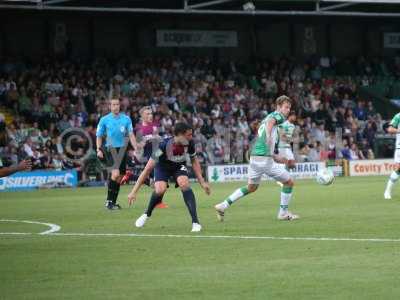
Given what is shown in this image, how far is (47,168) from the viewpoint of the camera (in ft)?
114

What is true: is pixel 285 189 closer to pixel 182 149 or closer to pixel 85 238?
pixel 182 149

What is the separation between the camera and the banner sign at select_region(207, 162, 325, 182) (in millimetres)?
37844

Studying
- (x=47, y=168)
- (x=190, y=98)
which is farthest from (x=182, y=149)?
(x=190, y=98)

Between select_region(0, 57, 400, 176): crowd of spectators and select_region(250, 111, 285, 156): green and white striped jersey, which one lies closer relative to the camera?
select_region(250, 111, 285, 156): green and white striped jersey

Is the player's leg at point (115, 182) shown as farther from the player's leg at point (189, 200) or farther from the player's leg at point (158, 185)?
the player's leg at point (189, 200)

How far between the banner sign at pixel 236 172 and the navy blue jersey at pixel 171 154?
21.5 m

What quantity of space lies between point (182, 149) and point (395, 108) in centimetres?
3348

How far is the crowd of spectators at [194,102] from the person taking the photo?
36.5 m

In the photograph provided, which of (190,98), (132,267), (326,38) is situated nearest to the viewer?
(132,267)

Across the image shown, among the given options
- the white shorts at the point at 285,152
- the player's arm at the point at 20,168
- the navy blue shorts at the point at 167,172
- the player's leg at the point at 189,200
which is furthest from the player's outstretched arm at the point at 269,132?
the white shorts at the point at 285,152

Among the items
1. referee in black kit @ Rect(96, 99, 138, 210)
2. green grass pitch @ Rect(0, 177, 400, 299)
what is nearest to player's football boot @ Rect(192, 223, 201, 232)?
green grass pitch @ Rect(0, 177, 400, 299)

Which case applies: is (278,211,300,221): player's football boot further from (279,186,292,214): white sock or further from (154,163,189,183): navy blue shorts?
(154,163,189,183): navy blue shorts

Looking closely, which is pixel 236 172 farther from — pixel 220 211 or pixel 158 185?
pixel 158 185

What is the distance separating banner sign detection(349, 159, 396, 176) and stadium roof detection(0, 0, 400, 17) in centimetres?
657
